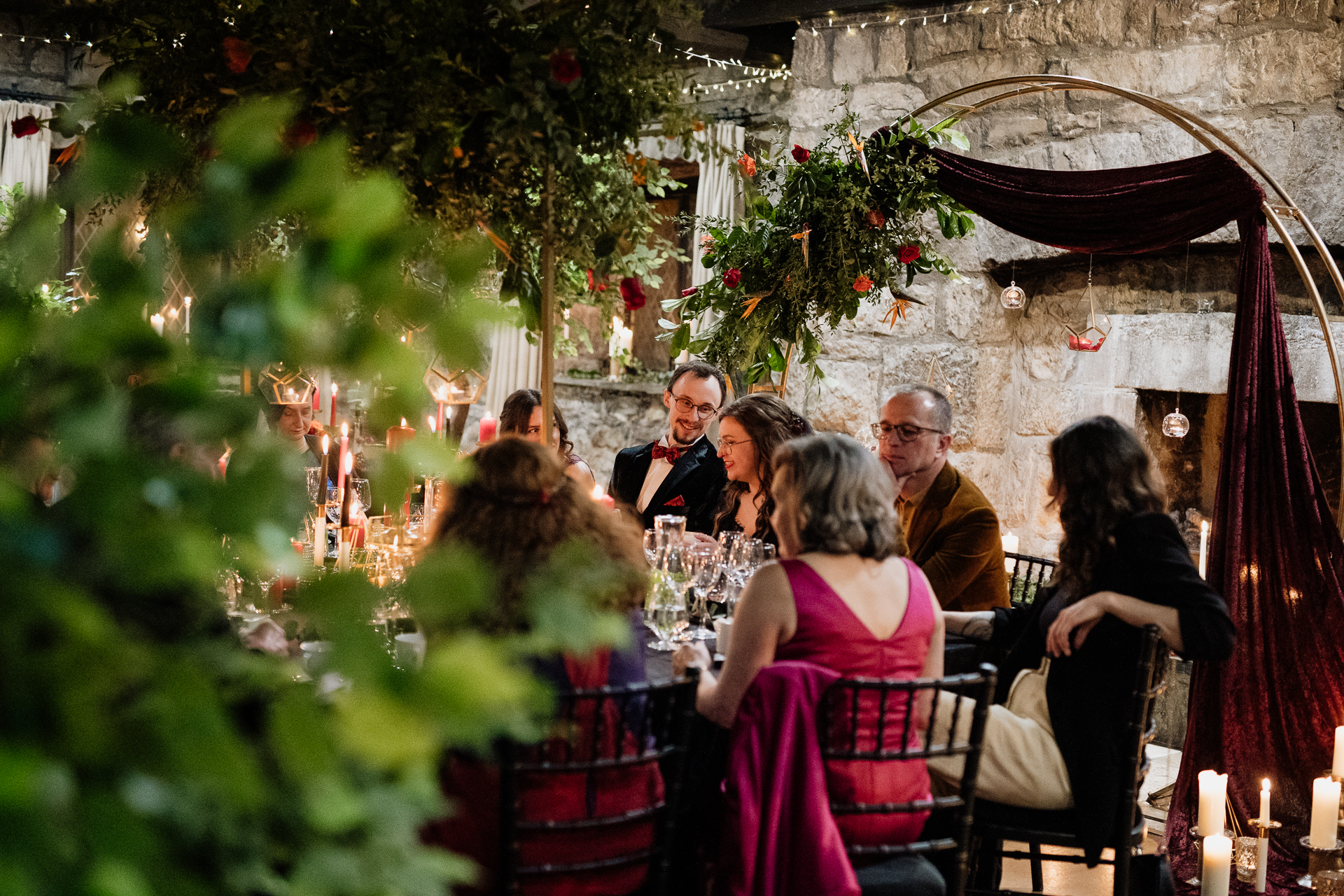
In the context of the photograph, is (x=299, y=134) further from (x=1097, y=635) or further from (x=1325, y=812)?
(x=1325, y=812)

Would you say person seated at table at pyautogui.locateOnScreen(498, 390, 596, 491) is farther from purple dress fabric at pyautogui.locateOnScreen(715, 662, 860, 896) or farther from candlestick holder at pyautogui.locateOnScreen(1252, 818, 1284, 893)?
candlestick holder at pyautogui.locateOnScreen(1252, 818, 1284, 893)

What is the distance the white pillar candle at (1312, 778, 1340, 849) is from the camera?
9.84ft

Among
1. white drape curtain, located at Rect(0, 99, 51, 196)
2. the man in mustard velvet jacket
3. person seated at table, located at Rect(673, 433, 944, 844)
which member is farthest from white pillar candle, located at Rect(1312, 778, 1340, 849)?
white drape curtain, located at Rect(0, 99, 51, 196)

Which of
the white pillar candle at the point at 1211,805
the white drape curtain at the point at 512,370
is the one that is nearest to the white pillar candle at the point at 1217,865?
the white pillar candle at the point at 1211,805

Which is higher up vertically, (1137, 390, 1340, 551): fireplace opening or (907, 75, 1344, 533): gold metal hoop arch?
(907, 75, 1344, 533): gold metal hoop arch

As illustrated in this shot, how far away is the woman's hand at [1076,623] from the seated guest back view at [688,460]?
165cm

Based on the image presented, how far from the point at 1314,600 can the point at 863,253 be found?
1733 millimetres

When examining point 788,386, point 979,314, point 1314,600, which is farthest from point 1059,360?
point 1314,600

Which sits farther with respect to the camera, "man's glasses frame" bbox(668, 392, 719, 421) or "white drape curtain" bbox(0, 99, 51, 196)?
"white drape curtain" bbox(0, 99, 51, 196)

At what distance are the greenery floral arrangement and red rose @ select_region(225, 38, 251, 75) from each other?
2.00 metres

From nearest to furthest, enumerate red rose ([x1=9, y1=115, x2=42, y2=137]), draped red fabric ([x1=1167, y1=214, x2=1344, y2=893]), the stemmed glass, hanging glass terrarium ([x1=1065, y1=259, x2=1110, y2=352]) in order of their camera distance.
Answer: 1. red rose ([x1=9, y1=115, x2=42, y2=137])
2. the stemmed glass
3. draped red fabric ([x1=1167, y1=214, x2=1344, y2=893])
4. hanging glass terrarium ([x1=1065, y1=259, x2=1110, y2=352])

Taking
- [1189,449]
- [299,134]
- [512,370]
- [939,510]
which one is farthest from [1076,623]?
[512,370]

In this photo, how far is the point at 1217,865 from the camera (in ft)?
9.55

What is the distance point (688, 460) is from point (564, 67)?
2.15 metres
